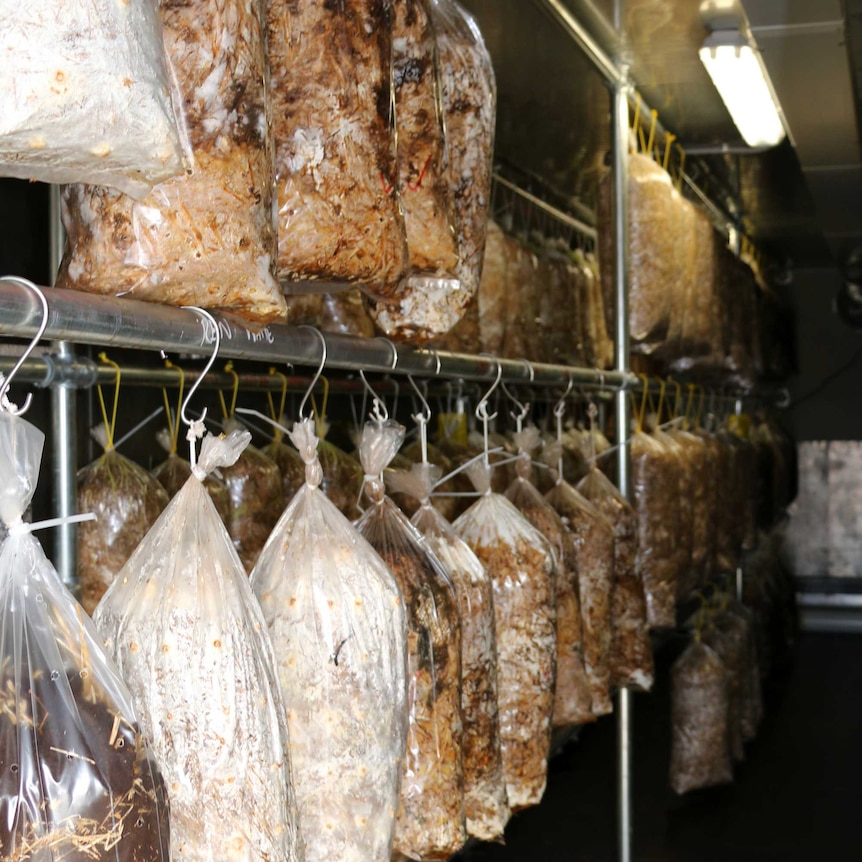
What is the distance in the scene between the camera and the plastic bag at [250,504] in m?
1.61

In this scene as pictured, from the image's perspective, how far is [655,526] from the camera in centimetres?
303

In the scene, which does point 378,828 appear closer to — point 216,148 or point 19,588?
point 19,588

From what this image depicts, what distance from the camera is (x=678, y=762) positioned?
411 centimetres

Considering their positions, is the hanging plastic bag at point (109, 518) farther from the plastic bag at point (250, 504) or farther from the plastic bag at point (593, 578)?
the plastic bag at point (593, 578)

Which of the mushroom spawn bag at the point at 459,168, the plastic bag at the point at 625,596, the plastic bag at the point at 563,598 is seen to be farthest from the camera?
the plastic bag at the point at 625,596

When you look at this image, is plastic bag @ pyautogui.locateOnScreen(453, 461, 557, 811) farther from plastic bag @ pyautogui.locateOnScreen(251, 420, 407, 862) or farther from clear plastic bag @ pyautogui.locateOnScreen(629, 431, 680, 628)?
clear plastic bag @ pyautogui.locateOnScreen(629, 431, 680, 628)

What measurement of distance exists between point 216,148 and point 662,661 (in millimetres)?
4432

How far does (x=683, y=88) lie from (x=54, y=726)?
2.96m

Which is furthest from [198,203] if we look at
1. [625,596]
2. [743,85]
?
[743,85]

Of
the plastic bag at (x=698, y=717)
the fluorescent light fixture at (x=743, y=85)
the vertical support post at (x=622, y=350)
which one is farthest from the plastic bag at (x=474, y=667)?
the plastic bag at (x=698, y=717)

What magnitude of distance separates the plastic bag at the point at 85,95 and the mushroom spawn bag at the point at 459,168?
64 cm

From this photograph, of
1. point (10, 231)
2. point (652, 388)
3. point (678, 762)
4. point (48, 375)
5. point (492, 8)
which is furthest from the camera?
point (678, 762)

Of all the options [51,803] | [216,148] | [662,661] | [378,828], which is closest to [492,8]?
[216,148]

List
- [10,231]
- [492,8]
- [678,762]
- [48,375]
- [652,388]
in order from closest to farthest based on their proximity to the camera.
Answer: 1. [48,375]
2. [10,231]
3. [492,8]
4. [652,388]
5. [678,762]
